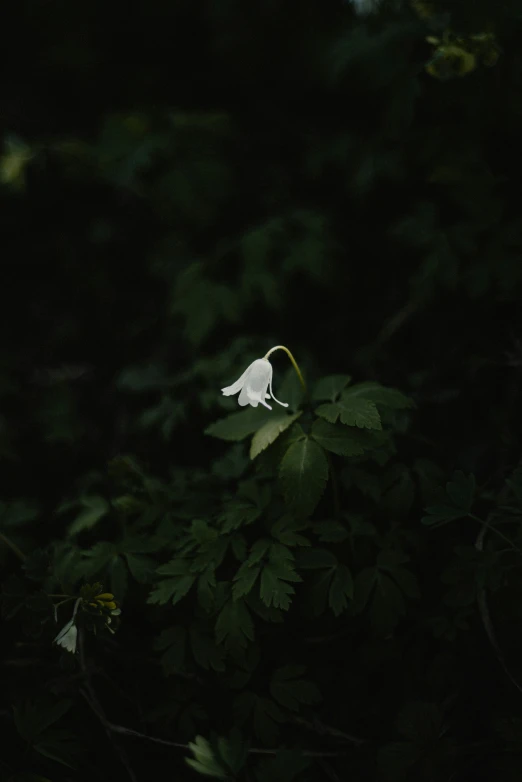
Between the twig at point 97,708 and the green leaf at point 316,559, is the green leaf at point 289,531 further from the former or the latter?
the twig at point 97,708

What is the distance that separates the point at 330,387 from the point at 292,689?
111 cm

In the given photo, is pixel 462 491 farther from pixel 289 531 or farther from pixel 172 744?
pixel 172 744

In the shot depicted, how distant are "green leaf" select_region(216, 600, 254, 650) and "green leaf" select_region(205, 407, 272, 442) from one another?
585 millimetres

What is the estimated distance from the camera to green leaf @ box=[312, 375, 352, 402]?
7.24ft

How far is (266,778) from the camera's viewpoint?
1.84 m

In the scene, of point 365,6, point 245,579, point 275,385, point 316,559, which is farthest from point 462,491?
point 365,6

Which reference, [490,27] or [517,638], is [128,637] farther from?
[490,27]

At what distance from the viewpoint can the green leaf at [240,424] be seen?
85.1 inches

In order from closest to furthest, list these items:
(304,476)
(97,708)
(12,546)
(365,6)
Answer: (304,476)
(97,708)
(12,546)
(365,6)

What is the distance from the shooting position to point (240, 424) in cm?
221

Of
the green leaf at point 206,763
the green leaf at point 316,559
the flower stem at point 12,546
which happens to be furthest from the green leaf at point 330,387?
the flower stem at point 12,546

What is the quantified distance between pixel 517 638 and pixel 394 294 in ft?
6.45

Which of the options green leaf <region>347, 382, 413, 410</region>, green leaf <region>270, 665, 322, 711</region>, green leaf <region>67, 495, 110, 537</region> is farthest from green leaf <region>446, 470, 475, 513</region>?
green leaf <region>67, 495, 110, 537</region>

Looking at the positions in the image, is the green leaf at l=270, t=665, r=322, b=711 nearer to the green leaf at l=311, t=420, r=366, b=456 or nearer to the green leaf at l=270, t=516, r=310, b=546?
the green leaf at l=270, t=516, r=310, b=546
